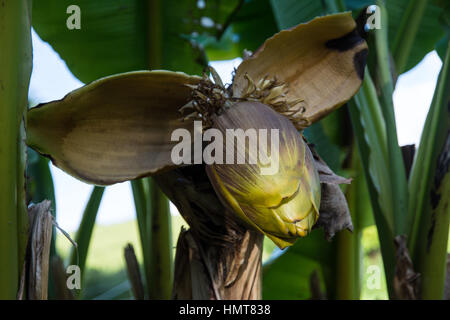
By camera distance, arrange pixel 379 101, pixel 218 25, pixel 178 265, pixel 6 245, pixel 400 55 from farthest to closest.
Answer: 1. pixel 218 25
2. pixel 400 55
3. pixel 379 101
4. pixel 178 265
5. pixel 6 245

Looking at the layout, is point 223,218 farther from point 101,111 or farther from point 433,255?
point 433,255

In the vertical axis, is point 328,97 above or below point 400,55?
below

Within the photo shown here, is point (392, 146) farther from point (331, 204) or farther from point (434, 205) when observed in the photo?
point (331, 204)

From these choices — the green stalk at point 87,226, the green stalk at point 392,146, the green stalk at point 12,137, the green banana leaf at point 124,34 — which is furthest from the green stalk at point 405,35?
the green stalk at point 12,137

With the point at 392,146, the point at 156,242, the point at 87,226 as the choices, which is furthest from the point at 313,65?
the point at 87,226

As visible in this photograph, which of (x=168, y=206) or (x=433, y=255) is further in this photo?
(x=168, y=206)

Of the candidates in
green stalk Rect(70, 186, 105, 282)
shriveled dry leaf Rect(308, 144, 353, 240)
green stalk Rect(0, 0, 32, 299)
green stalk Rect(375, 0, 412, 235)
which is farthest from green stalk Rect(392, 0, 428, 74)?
green stalk Rect(0, 0, 32, 299)

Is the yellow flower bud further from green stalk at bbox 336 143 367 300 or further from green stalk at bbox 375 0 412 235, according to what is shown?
green stalk at bbox 336 143 367 300

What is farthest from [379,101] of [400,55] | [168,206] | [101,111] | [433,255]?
[101,111]
